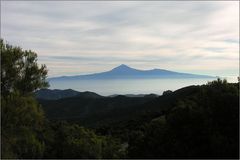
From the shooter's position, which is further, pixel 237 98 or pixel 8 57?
pixel 8 57

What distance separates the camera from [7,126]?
17.7 metres

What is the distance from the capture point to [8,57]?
65.7 feet

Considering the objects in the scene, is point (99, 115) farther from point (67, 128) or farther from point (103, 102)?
point (67, 128)

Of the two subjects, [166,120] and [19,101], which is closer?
[19,101]

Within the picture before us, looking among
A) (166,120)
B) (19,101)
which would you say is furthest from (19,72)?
(166,120)

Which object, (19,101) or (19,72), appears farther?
(19,72)

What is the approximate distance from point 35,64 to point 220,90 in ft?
29.8

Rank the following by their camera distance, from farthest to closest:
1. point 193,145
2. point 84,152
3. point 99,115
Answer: point 99,115 < point 84,152 < point 193,145

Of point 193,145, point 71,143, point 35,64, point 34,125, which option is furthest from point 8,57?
point 71,143

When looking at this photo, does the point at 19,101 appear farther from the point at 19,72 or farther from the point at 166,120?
the point at 166,120

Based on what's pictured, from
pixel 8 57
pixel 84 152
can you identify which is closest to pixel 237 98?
pixel 8 57

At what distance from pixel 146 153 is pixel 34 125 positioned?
16.8 ft

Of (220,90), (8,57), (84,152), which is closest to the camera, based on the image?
(220,90)

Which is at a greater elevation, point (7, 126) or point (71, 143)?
point (7, 126)
